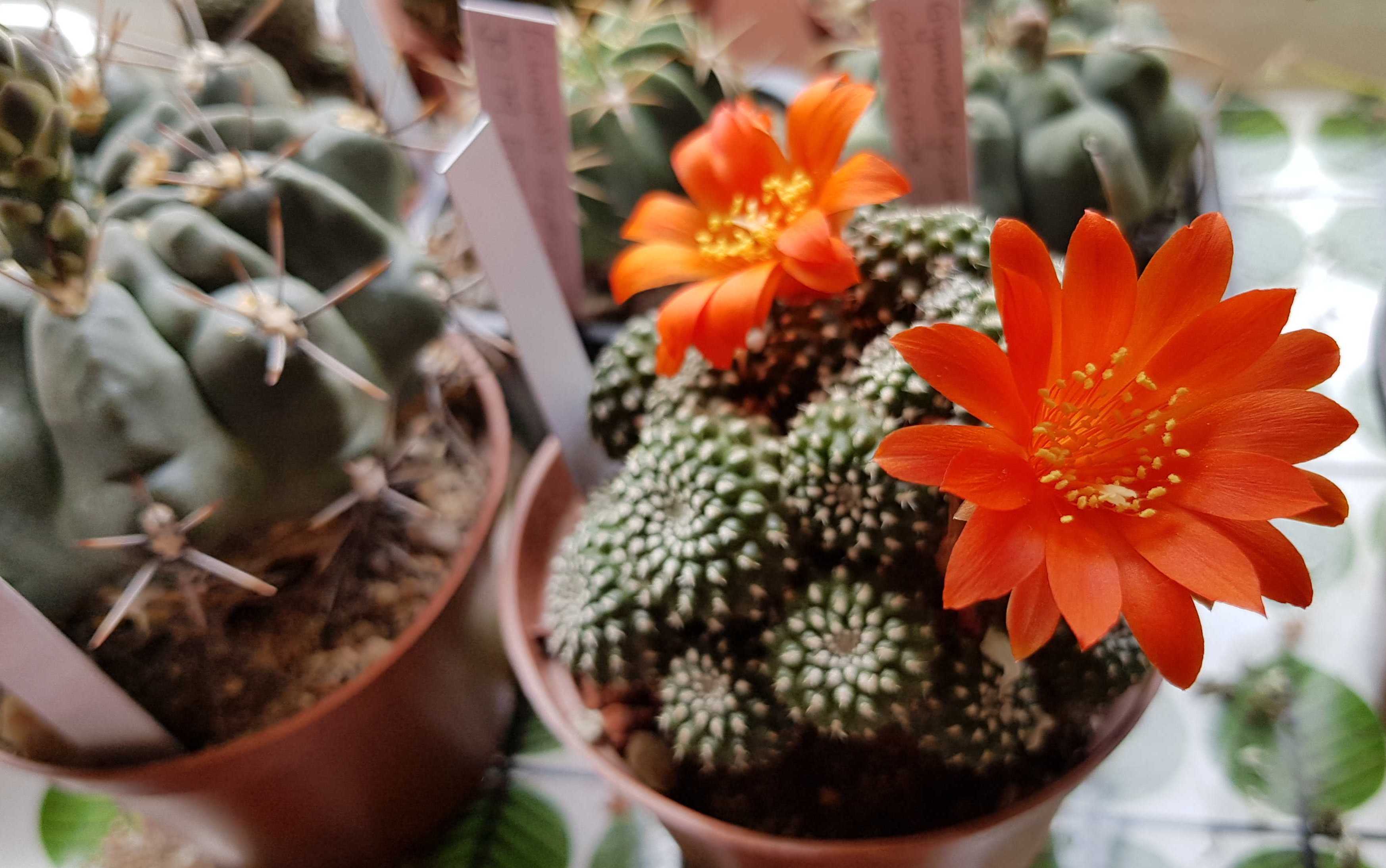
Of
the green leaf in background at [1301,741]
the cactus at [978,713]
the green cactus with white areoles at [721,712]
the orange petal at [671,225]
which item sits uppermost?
the orange petal at [671,225]

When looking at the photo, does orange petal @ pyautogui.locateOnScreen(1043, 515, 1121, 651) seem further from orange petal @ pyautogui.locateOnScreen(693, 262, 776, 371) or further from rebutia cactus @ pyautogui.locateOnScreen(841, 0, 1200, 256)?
rebutia cactus @ pyautogui.locateOnScreen(841, 0, 1200, 256)

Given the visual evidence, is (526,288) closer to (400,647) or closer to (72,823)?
(400,647)

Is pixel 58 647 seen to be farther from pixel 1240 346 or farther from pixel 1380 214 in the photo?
pixel 1380 214

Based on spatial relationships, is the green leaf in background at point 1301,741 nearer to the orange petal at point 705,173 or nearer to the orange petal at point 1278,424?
the orange petal at point 1278,424

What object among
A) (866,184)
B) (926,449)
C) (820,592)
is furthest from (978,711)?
(866,184)

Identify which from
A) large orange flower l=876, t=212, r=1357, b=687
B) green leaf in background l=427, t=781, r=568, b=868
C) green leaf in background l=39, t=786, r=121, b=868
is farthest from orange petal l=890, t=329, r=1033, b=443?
green leaf in background l=39, t=786, r=121, b=868

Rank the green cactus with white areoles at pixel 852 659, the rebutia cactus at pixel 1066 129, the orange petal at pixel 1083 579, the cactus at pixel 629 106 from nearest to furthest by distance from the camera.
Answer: the orange petal at pixel 1083 579 → the green cactus with white areoles at pixel 852 659 → the rebutia cactus at pixel 1066 129 → the cactus at pixel 629 106

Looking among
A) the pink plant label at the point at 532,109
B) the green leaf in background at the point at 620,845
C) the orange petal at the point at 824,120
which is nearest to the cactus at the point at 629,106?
the pink plant label at the point at 532,109

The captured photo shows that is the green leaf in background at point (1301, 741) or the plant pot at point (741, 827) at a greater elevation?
the plant pot at point (741, 827)
